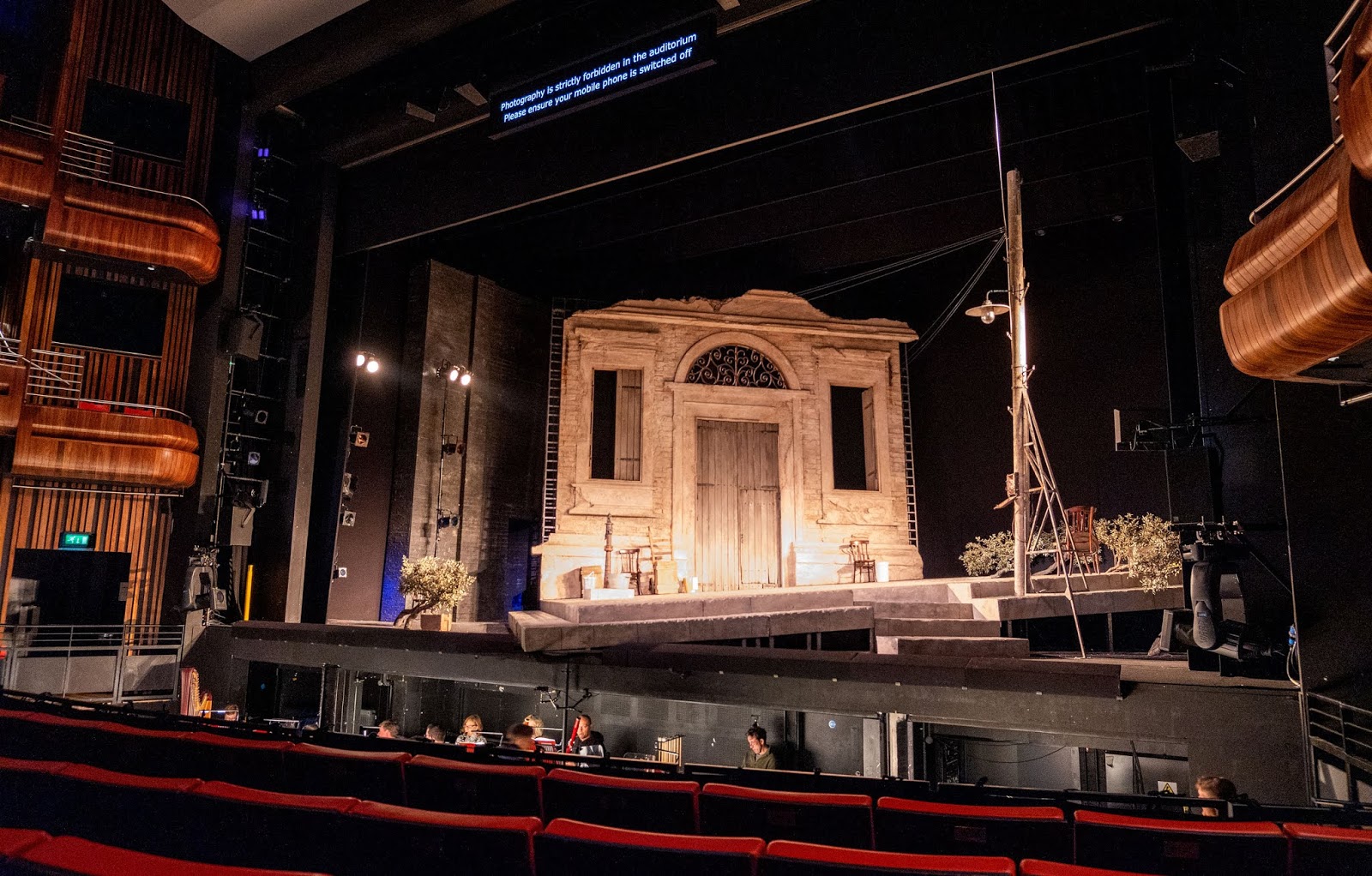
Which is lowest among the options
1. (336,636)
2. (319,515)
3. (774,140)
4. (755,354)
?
(336,636)

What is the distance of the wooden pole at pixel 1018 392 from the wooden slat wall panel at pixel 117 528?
11345 millimetres

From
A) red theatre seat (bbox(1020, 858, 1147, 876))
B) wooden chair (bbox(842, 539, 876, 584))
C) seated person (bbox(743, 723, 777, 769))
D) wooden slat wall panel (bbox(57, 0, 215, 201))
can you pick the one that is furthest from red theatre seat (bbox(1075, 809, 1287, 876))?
wooden slat wall panel (bbox(57, 0, 215, 201))

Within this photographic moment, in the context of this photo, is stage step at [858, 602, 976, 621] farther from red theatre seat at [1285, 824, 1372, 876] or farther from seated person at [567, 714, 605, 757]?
red theatre seat at [1285, 824, 1372, 876]

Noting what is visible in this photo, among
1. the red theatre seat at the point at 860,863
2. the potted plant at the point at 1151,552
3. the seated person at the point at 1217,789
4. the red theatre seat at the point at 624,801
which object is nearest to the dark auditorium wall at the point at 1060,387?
the potted plant at the point at 1151,552

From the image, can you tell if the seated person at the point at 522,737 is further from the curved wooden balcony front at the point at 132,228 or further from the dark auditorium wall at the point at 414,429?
the curved wooden balcony front at the point at 132,228

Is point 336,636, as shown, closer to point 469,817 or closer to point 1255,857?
point 469,817

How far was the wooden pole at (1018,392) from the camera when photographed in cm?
755

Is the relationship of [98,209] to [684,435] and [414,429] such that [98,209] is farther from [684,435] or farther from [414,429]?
[684,435]

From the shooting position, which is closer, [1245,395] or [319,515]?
[1245,395]

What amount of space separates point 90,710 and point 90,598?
915cm

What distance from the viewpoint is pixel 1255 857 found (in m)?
2.07

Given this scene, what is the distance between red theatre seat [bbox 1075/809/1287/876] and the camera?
207cm

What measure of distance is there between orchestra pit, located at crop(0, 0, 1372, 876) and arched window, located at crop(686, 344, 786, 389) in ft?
0.26

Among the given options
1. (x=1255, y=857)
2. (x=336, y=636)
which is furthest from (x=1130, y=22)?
(x=336, y=636)
